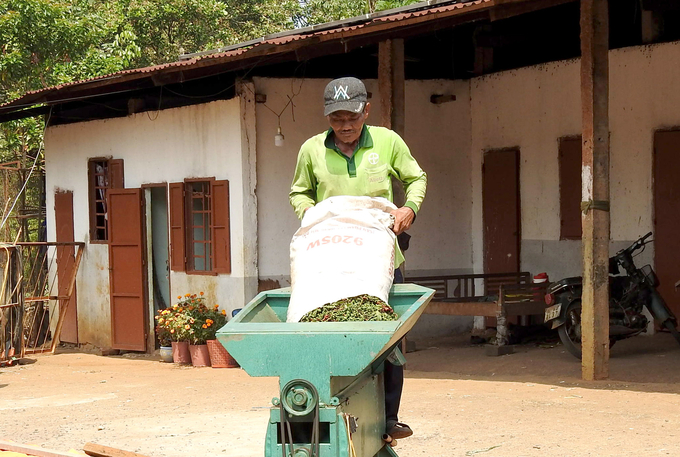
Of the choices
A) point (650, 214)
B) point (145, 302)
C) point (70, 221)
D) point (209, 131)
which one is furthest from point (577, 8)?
point (70, 221)

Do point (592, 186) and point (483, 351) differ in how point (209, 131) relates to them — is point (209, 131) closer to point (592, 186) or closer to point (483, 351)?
point (483, 351)

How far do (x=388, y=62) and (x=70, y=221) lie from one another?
22.4 ft

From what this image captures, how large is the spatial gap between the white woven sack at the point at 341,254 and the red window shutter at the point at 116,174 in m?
9.60

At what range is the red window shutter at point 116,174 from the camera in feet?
45.3

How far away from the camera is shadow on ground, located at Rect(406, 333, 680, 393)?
28.9ft

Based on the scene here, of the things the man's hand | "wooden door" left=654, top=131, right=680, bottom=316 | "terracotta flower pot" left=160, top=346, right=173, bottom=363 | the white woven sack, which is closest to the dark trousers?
the white woven sack

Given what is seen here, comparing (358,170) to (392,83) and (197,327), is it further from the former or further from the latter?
(197,327)

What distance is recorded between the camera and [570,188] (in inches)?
462

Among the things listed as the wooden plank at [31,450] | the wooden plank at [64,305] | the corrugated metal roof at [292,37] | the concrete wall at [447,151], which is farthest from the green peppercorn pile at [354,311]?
the wooden plank at [64,305]

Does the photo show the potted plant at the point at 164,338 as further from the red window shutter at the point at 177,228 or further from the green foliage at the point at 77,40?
the green foliage at the point at 77,40

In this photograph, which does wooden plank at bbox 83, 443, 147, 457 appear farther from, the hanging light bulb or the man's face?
the hanging light bulb

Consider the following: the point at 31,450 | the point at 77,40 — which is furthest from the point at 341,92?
the point at 77,40

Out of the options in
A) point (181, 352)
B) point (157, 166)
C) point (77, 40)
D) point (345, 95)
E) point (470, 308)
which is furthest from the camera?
point (77, 40)

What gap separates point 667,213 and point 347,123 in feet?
22.6
